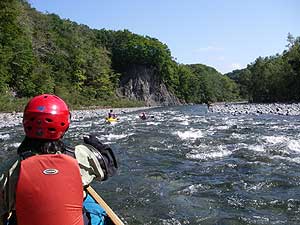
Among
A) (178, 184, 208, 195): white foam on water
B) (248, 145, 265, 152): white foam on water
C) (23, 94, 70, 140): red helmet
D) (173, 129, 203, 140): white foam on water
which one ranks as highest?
(23, 94, 70, 140): red helmet

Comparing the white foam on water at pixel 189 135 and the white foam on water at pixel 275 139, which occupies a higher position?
the white foam on water at pixel 189 135

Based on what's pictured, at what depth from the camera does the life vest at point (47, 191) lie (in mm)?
2273

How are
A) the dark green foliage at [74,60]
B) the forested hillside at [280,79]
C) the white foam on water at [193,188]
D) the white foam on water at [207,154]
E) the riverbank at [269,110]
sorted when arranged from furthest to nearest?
1. the forested hillside at [280,79]
2. the dark green foliage at [74,60]
3. the riverbank at [269,110]
4. the white foam on water at [207,154]
5. the white foam on water at [193,188]

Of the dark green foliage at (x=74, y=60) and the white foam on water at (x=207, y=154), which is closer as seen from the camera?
the white foam on water at (x=207, y=154)

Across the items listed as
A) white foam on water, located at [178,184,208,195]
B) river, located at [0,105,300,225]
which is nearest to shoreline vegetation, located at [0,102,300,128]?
river, located at [0,105,300,225]

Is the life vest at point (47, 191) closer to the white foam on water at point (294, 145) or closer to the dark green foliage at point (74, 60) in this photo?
the white foam on water at point (294, 145)

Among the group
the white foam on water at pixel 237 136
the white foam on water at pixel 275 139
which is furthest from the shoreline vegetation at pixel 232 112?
the white foam on water at pixel 275 139

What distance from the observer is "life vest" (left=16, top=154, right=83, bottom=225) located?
7.46 ft

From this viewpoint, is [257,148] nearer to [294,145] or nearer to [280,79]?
[294,145]

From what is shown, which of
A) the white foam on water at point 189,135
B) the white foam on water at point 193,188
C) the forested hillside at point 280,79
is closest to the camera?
the white foam on water at point 193,188

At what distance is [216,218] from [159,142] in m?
8.09

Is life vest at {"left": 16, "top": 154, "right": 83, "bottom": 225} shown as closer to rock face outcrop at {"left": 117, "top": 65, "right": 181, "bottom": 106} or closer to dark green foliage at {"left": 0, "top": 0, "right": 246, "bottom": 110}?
dark green foliage at {"left": 0, "top": 0, "right": 246, "bottom": 110}

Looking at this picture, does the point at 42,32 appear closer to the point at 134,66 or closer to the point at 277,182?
the point at 134,66

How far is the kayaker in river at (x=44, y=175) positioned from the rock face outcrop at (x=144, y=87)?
83.6 meters
